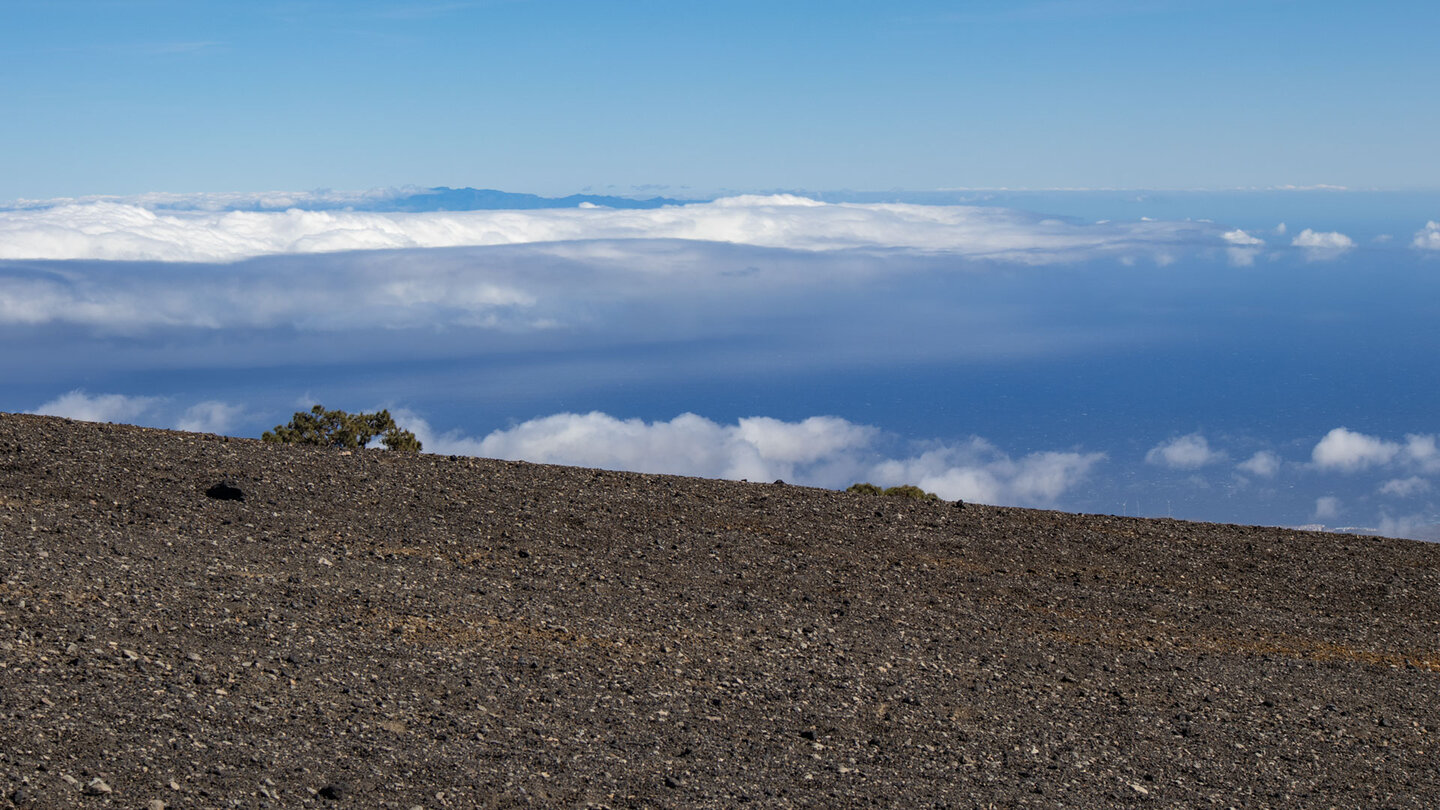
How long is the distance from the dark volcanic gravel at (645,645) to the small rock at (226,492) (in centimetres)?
5

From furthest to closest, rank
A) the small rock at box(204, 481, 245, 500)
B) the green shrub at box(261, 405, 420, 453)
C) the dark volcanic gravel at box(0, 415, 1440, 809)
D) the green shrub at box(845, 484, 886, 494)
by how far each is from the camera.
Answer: the green shrub at box(261, 405, 420, 453)
the green shrub at box(845, 484, 886, 494)
the small rock at box(204, 481, 245, 500)
the dark volcanic gravel at box(0, 415, 1440, 809)

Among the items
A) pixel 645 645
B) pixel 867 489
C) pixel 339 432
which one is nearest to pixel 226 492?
pixel 645 645

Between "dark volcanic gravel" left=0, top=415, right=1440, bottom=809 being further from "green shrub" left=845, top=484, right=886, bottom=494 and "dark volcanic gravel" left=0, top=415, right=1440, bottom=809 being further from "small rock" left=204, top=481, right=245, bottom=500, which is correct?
"green shrub" left=845, top=484, right=886, bottom=494

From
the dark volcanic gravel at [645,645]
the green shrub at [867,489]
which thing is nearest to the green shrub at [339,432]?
the dark volcanic gravel at [645,645]

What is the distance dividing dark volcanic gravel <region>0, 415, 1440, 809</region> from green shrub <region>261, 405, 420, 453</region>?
7634 mm

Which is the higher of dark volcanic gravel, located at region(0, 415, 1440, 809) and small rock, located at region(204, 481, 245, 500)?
small rock, located at region(204, 481, 245, 500)

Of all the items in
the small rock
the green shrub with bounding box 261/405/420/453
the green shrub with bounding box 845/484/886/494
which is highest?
the small rock

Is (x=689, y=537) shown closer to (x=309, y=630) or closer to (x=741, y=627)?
(x=741, y=627)

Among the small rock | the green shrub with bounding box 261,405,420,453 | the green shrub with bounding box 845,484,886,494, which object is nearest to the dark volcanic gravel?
the small rock

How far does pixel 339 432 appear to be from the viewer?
1042 inches

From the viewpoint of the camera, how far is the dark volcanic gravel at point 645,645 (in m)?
8.04

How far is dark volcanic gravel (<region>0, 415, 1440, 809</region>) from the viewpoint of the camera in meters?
8.04

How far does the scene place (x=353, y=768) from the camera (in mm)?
7668

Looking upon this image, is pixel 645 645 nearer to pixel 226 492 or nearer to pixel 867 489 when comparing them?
pixel 226 492
